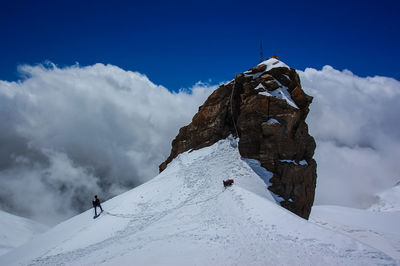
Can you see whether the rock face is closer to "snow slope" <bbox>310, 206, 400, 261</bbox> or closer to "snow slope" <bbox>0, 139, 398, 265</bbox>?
"snow slope" <bbox>0, 139, 398, 265</bbox>

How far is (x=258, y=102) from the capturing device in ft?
95.4

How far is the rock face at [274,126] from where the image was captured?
90.0ft

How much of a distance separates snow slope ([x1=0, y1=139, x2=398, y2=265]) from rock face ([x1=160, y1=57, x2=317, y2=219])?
2783 millimetres

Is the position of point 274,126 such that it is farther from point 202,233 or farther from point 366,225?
point 366,225

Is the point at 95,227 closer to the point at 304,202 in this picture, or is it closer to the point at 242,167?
the point at 242,167

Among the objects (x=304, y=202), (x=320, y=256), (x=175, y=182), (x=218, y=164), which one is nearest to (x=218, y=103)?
(x=218, y=164)

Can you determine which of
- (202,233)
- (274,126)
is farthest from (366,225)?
(202,233)

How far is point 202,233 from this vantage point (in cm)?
1485

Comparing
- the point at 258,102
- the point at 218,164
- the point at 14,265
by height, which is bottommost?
the point at 14,265

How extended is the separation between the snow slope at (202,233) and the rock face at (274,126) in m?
2.78

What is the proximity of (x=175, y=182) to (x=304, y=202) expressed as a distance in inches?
576

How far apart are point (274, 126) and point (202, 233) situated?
16469mm

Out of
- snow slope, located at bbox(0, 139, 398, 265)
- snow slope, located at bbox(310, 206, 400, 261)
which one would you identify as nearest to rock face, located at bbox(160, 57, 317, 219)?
snow slope, located at bbox(0, 139, 398, 265)

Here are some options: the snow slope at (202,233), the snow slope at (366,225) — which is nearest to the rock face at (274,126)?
the snow slope at (202,233)
